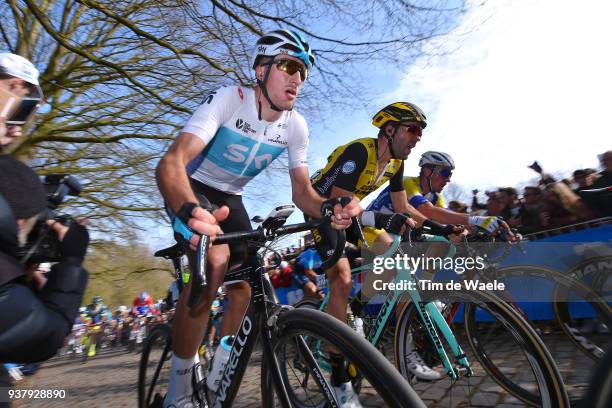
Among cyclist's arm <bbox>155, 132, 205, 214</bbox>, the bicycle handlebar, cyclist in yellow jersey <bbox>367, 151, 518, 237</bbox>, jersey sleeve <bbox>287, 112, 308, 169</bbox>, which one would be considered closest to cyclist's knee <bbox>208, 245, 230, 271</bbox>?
the bicycle handlebar

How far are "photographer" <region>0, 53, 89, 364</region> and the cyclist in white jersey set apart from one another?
1.63ft

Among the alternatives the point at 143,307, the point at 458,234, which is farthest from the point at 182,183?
the point at 143,307

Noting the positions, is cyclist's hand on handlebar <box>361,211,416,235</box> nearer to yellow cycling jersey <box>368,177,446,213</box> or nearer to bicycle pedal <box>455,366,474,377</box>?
bicycle pedal <box>455,366,474,377</box>

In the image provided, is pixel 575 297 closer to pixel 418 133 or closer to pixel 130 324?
pixel 418 133

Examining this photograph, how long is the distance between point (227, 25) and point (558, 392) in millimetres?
6507

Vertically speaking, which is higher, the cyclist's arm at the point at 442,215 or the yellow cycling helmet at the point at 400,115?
the yellow cycling helmet at the point at 400,115

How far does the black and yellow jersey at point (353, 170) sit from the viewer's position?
3.57 metres

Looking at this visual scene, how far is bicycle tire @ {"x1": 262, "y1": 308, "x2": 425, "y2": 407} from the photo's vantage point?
58.1 inches

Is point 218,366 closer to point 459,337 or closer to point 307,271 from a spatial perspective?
point 459,337

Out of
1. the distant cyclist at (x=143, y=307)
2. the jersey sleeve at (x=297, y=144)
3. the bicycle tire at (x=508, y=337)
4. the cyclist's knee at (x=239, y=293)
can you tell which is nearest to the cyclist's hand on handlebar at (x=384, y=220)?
the jersey sleeve at (x=297, y=144)

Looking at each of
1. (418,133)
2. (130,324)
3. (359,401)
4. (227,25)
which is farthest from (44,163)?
(359,401)

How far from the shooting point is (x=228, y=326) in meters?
2.56

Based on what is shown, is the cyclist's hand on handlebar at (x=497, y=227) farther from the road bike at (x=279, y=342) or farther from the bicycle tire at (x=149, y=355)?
the bicycle tire at (x=149, y=355)

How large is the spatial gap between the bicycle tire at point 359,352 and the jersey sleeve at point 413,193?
9.93ft
